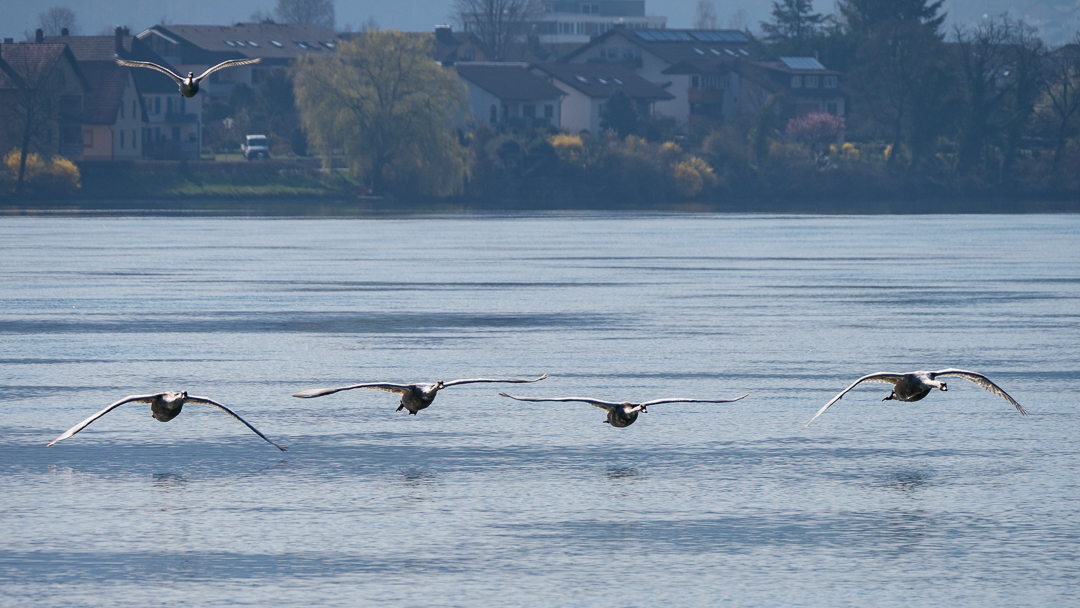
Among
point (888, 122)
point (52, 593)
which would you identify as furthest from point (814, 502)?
point (888, 122)

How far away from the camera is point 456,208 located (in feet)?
389

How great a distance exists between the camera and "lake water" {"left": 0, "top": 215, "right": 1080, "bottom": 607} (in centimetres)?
2197

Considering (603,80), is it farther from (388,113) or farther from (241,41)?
(388,113)

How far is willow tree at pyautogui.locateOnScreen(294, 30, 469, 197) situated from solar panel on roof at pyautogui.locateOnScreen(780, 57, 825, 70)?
2722 inches

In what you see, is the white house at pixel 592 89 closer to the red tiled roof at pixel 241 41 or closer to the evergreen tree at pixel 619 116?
the evergreen tree at pixel 619 116

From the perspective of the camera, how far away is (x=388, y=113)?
12250cm

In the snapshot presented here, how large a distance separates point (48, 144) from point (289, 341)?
284 feet

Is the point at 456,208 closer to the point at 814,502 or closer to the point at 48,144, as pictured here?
the point at 48,144

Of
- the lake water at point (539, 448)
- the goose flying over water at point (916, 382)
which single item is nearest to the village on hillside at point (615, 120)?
the lake water at point (539, 448)

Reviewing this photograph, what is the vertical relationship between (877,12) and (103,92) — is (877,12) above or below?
above

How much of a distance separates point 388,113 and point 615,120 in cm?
3560

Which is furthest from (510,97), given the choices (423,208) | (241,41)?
(423,208)

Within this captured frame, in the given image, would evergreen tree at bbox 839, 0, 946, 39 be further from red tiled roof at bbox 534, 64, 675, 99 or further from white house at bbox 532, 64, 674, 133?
white house at bbox 532, 64, 674, 133

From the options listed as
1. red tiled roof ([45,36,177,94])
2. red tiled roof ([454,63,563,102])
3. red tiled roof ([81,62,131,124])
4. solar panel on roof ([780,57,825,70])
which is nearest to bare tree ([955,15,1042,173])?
solar panel on roof ([780,57,825,70])
